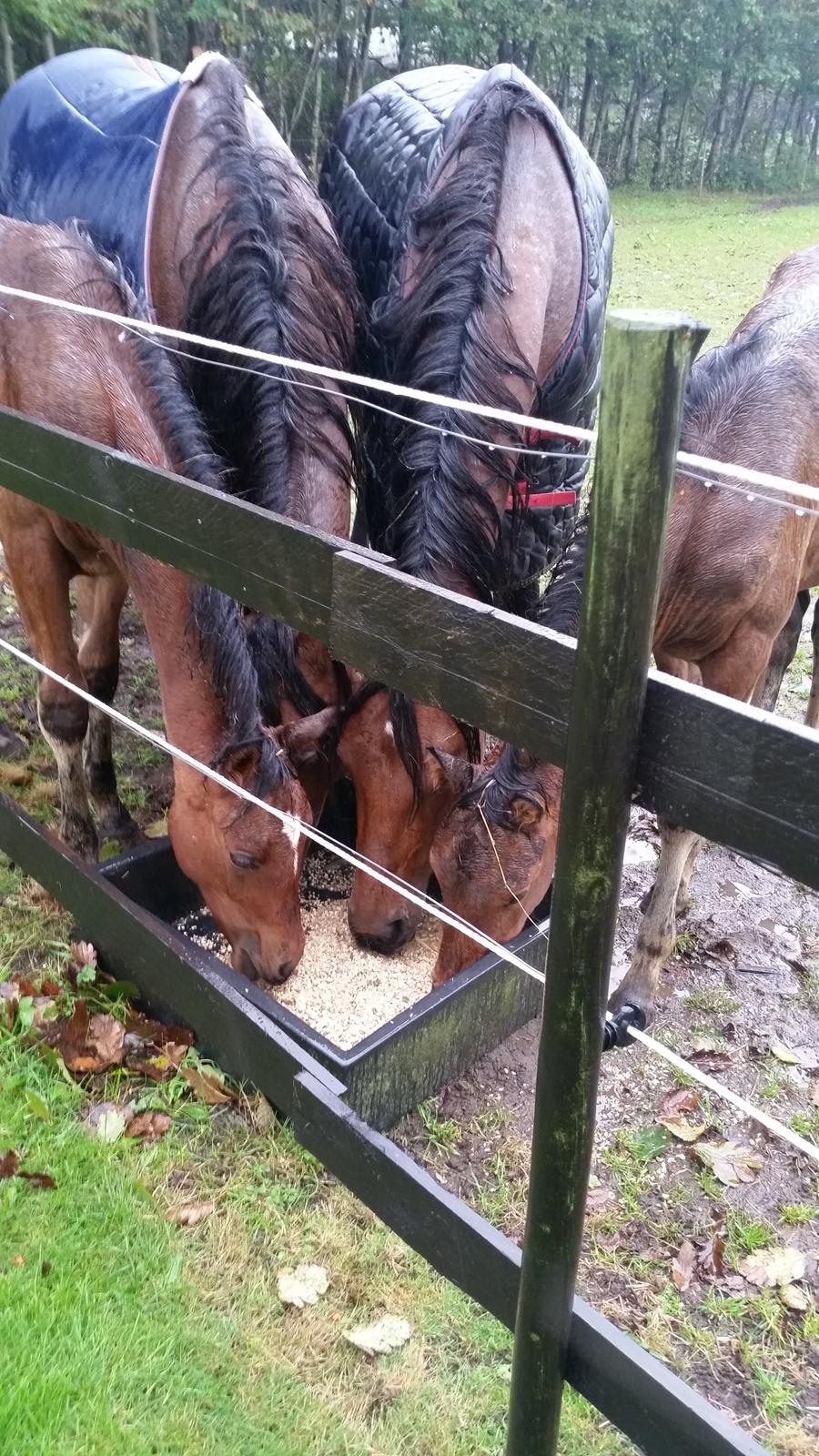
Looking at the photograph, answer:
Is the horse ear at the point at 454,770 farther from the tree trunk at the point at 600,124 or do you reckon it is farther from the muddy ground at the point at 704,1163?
the tree trunk at the point at 600,124

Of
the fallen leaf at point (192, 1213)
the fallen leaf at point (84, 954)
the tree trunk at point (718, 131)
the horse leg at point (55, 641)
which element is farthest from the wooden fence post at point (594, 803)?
the tree trunk at point (718, 131)

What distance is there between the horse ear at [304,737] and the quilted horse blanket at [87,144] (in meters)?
2.55

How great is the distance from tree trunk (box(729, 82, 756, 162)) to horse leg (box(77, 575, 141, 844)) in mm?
33989

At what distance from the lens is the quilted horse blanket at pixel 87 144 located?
461 cm

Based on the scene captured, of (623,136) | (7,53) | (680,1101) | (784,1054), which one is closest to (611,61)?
(623,136)

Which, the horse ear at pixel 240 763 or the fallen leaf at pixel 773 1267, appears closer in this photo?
the fallen leaf at pixel 773 1267

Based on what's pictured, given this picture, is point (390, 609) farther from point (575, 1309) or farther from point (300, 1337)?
point (300, 1337)

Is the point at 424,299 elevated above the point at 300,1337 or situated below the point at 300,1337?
above

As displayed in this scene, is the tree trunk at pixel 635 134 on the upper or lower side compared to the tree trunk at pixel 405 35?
lower

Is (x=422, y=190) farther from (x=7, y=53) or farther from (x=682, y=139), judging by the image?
(x=682, y=139)

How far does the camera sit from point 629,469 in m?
1.02

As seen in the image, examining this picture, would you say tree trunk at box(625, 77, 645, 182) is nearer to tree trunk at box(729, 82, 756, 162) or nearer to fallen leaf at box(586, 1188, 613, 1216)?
tree trunk at box(729, 82, 756, 162)

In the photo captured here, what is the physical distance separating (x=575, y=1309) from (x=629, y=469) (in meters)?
1.20

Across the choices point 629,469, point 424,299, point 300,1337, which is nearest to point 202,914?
point 300,1337
